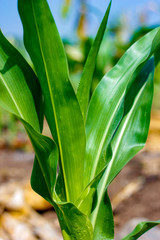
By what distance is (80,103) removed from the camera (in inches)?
32.4

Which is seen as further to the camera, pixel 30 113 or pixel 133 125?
pixel 133 125

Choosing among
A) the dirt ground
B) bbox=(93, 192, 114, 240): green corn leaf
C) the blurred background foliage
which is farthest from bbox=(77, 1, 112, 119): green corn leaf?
the blurred background foliage

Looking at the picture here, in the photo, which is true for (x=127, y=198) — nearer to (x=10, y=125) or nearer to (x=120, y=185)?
(x=120, y=185)

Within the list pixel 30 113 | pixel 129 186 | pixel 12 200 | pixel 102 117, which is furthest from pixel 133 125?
pixel 129 186

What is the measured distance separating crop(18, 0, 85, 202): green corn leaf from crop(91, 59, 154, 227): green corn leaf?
0.33ft

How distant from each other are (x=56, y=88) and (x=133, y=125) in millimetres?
289

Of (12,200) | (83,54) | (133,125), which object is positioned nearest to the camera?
(133,125)

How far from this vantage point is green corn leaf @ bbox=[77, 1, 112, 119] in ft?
2.43

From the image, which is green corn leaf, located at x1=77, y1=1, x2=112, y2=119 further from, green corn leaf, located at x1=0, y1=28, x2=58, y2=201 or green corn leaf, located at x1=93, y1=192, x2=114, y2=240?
green corn leaf, located at x1=93, y1=192, x2=114, y2=240

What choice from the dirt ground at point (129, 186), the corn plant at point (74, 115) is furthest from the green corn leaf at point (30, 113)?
the dirt ground at point (129, 186)

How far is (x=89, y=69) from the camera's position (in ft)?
2.56

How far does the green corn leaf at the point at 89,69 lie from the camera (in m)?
0.74

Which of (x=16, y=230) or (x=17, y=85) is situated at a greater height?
(x=17, y=85)

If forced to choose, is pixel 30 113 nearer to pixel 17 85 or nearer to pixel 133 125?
pixel 17 85
